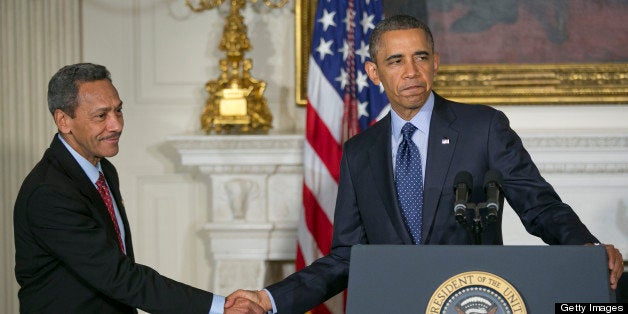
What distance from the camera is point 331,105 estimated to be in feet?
16.3

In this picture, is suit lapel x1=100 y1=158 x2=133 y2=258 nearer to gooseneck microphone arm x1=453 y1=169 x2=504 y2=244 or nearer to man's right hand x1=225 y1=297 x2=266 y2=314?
man's right hand x1=225 y1=297 x2=266 y2=314

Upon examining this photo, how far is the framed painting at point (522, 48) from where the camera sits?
5234mm

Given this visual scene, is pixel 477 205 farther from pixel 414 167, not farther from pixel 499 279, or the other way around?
pixel 414 167

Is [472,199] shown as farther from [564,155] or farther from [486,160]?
[564,155]

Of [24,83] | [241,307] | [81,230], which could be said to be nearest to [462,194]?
[241,307]

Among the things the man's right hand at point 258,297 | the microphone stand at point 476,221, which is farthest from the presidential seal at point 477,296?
the man's right hand at point 258,297

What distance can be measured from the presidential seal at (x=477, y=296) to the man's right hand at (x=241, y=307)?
934mm

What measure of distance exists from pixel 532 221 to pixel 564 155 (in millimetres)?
2344

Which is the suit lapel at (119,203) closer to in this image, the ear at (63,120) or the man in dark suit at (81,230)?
the man in dark suit at (81,230)

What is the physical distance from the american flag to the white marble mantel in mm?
225

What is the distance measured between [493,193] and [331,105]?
2.71 m

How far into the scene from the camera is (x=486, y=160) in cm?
296

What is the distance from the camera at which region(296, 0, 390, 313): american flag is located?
16.3 ft

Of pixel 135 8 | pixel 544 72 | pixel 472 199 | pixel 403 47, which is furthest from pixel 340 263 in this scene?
pixel 135 8
